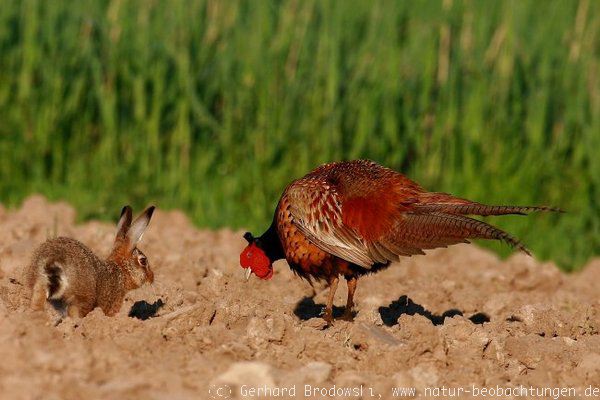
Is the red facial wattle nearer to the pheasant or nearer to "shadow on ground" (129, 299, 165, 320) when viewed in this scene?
the pheasant

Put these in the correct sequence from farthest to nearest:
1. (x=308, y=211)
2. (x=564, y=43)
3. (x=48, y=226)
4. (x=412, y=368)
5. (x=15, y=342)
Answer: (x=564, y=43) → (x=48, y=226) → (x=308, y=211) → (x=412, y=368) → (x=15, y=342)

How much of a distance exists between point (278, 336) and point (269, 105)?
5260 mm

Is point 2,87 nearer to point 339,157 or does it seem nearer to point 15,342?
point 339,157

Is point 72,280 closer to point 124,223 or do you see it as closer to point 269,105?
point 124,223

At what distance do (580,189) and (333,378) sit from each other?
5889 mm

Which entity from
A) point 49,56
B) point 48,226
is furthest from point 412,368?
point 49,56

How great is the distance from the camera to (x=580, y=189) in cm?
1095

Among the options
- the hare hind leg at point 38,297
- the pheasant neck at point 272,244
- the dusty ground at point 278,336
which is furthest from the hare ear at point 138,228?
the hare hind leg at point 38,297

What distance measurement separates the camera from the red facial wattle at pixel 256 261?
7949 millimetres

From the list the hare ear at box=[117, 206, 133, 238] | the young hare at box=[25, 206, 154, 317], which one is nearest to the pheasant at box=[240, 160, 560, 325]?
the hare ear at box=[117, 206, 133, 238]

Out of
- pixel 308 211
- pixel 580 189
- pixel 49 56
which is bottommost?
pixel 580 189

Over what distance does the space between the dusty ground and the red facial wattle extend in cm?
12

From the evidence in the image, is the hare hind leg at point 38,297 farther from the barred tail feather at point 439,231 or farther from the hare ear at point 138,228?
the barred tail feather at point 439,231

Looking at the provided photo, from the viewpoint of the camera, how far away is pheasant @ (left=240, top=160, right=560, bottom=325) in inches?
277
